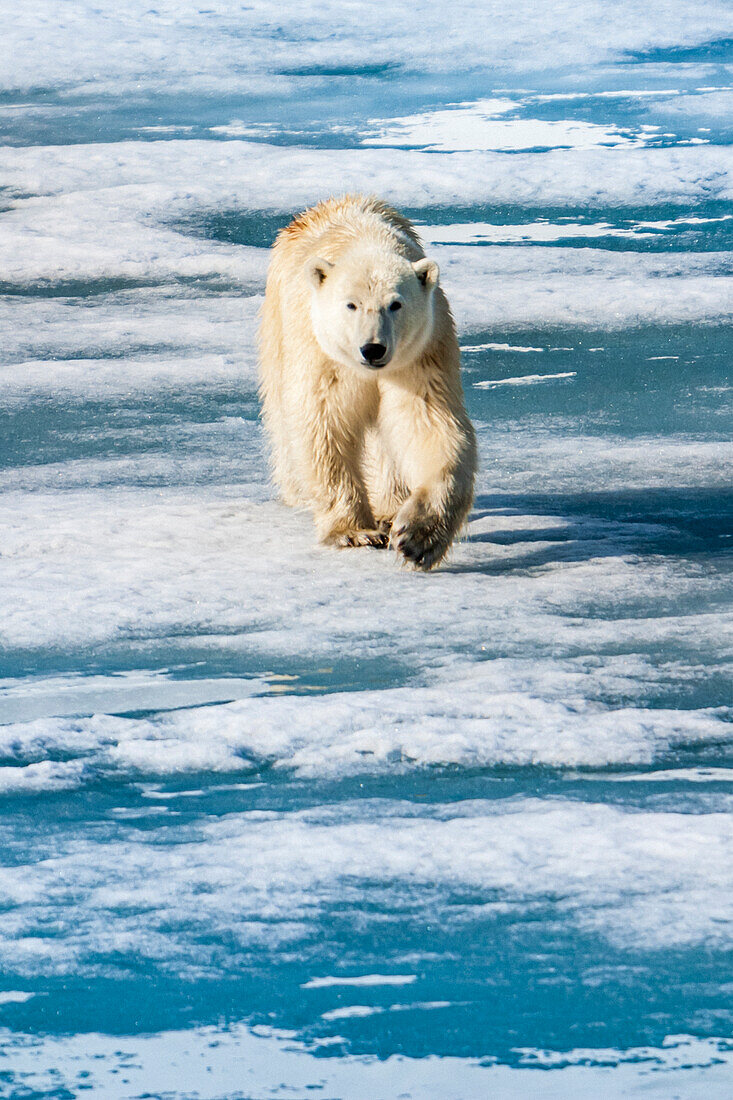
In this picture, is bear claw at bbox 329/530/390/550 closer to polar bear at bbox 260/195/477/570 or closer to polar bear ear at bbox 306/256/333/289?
polar bear at bbox 260/195/477/570

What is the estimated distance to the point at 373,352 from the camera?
3.65 meters

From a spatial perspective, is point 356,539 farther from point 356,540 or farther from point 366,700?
point 366,700

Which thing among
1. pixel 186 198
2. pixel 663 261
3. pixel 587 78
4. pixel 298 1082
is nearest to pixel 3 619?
pixel 298 1082

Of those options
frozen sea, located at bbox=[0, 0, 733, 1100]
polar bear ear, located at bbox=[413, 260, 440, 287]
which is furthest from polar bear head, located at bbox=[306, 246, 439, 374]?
frozen sea, located at bbox=[0, 0, 733, 1100]

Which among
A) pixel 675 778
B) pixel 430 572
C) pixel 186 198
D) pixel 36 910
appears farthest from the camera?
pixel 186 198

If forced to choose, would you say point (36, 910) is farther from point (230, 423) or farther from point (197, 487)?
point (230, 423)

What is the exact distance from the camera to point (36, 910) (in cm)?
224

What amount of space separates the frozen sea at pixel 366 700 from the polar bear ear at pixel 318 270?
2.38 feet

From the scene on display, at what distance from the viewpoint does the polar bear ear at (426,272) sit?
3785mm

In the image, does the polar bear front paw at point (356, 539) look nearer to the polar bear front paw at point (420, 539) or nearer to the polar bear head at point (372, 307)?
the polar bear front paw at point (420, 539)

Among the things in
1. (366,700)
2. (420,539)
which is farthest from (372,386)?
(366,700)

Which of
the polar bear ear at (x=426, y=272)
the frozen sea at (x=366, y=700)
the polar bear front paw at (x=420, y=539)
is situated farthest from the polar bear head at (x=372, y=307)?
the frozen sea at (x=366, y=700)

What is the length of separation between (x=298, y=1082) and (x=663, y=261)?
589 cm

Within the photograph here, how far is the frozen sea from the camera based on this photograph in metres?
1.96
